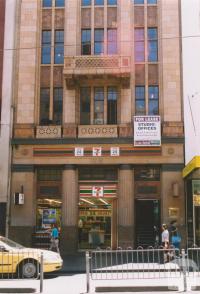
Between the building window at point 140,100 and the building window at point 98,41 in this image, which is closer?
the building window at point 140,100

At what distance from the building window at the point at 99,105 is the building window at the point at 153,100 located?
2.66 meters

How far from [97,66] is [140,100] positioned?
3.13 metres

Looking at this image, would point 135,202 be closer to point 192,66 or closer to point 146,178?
point 146,178

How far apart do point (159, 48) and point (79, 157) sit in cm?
766

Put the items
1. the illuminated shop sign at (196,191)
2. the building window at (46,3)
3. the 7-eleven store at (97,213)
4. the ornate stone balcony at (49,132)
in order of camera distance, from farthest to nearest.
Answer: the building window at (46,3) → the ornate stone balcony at (49,132) → the 7-eleven store at (97,213) → the illuminated shop sign at (196,191)

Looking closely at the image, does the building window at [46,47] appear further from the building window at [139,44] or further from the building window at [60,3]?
the building window at [139,44]

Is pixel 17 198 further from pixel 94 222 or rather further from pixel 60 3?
pixel 60 3

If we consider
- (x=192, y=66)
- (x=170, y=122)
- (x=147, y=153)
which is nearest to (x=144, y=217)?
(x=147, y=153)

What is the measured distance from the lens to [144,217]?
1013 inches

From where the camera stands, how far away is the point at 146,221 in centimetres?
2567

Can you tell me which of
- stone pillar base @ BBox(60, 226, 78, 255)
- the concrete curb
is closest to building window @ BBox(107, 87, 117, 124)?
stone pillar base @ BBox(60, 226, 78, 255)

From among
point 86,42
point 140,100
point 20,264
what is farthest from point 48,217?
point 20,264

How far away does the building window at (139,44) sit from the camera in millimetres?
26766

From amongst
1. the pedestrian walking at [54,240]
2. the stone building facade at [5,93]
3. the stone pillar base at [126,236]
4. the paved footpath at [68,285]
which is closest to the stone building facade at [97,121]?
the stone pillar base at [126,236]
